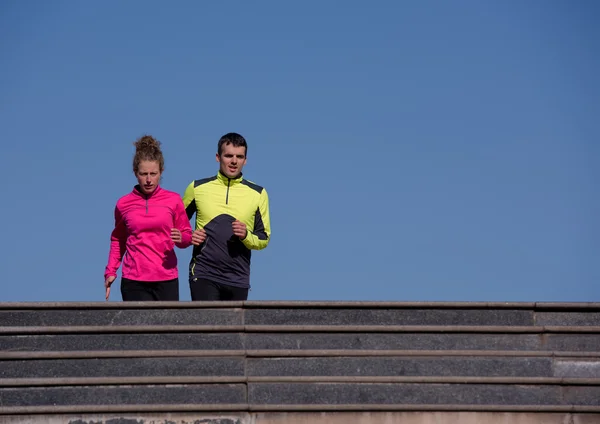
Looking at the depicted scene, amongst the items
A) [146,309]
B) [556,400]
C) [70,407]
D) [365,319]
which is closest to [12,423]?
[70,407]

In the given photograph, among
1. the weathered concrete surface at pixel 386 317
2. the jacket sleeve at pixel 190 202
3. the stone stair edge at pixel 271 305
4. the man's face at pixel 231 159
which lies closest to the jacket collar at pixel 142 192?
the jacket sleeve at pixel 190 202

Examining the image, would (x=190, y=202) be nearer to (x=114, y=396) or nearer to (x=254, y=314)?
(x=254, y=314)

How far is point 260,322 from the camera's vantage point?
39.8 ft

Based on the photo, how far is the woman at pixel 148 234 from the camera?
1302 cm

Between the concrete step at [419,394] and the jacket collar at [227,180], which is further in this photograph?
the jacket collar at [227,180]

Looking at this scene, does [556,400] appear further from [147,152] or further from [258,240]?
[147,152]

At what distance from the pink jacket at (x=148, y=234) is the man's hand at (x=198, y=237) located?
0.04m

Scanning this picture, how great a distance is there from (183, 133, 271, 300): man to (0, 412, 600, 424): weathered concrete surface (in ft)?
5.78

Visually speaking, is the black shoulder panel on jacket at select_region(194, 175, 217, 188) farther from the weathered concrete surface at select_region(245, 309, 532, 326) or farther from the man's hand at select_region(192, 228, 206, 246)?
the weathered concrete surface at select_region(245, 309, 532, 326)

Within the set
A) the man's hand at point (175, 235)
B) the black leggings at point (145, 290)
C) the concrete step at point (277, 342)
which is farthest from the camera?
the black leggings at point (145, 290)

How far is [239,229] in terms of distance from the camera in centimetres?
1293

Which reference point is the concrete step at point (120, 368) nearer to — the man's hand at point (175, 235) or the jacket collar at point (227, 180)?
the man's hand at point (175, 235)

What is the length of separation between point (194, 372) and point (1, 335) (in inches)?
68.8

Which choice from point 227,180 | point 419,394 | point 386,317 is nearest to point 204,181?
point 227,180
